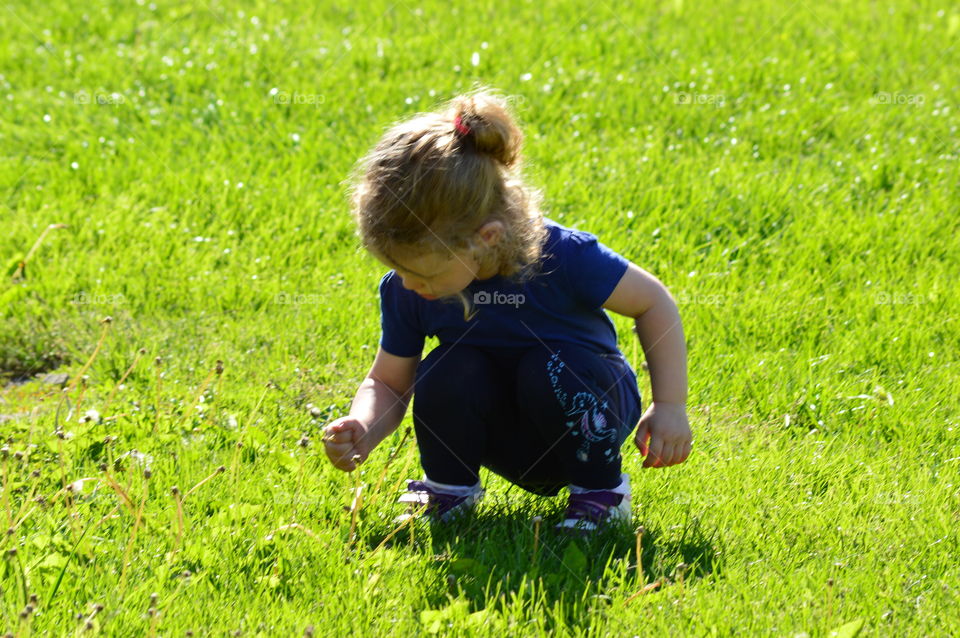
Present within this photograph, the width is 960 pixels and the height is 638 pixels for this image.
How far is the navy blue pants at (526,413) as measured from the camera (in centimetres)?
271

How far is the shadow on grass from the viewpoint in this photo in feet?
8.26

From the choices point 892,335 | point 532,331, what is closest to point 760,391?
point 892,335

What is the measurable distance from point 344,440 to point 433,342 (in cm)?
129

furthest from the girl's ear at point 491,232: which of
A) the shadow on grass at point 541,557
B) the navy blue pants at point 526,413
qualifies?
the shadow on grass at point 541,557

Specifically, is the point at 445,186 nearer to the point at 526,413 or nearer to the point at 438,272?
the point at 438,272

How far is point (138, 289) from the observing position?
434cm

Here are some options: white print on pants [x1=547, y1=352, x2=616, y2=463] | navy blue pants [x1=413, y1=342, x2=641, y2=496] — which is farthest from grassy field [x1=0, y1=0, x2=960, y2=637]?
white print on pants [x1=547, y1=352, x2=616, y2=463]

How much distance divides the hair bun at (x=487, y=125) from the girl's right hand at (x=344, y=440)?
0.76 metres

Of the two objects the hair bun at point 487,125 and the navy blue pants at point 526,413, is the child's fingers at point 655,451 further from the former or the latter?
the hair bun at point 487,125

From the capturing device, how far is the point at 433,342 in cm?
398

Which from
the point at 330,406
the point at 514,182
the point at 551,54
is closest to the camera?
the point at 514,182

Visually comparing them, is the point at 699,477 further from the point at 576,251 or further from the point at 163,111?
the point at 163,111

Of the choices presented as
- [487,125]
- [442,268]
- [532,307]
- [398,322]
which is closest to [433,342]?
[398,322]

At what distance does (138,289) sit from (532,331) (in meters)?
2.15
